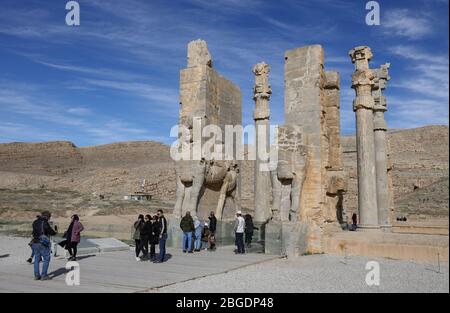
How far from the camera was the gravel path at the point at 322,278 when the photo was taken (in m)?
6.60

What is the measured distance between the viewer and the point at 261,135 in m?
15.8

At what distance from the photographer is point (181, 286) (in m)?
Answer: 6.95

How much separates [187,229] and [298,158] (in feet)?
11.4

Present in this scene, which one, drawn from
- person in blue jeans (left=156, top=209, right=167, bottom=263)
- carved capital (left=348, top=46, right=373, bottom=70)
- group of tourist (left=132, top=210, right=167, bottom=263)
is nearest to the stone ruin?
carved capital (left=348, top=46, right=373, bottom=70)

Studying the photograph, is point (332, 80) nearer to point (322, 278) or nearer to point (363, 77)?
point (363, 77)

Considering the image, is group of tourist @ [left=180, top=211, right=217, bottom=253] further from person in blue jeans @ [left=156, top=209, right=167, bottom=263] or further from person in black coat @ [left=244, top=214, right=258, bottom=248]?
person in blue jeans @ [left=156, top=209, right=167, bottom=263]

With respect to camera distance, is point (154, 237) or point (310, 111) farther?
point (310, 111)

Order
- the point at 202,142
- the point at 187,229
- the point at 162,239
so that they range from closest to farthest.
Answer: the point at 162,239 < the point at 187,229 < the point at 202,142

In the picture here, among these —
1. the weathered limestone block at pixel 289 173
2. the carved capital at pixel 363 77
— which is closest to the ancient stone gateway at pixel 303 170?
the weathered limestone block at pixel 289 173

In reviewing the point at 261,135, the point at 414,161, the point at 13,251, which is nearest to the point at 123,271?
the point at 13,251

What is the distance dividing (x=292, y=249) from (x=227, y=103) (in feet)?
19.6

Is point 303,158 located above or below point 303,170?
above

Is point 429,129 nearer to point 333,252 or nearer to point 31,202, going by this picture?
point 31,202
